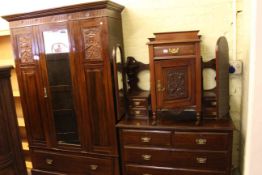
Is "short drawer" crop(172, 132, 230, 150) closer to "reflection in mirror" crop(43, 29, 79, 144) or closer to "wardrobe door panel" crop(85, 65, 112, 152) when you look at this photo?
"wardrobe door panel" crop(85, 65, 112, 152)

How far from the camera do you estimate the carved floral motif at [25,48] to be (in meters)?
2.51

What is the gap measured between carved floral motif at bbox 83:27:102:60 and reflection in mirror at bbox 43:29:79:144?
0.23 m

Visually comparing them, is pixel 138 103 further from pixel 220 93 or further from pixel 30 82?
pixel 30 82

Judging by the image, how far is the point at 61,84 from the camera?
251 cm

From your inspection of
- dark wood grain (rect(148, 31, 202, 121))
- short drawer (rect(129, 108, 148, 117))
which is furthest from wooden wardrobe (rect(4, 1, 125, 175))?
dark wood grain (rect(148, 31, 202, 121))

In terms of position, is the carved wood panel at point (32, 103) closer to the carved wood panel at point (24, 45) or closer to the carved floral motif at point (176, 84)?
the carved wood panel at point (24, 45)

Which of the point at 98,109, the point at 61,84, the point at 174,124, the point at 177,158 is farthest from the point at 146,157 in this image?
the point at 61,84

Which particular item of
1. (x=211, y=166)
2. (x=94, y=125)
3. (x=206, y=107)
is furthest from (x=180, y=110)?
(x=94, y=125)

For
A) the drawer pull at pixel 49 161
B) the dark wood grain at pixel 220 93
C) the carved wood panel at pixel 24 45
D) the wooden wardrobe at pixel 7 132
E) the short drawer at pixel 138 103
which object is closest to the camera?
the wooden wardrobe at pixel 7 132

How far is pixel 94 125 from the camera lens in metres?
2.45

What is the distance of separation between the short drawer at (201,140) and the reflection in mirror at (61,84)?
113cm

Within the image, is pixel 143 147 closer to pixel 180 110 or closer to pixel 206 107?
pixel 180 110

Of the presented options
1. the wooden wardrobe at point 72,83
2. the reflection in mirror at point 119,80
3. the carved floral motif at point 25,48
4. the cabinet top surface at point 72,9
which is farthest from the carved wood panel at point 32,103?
the reflection in mirror at point 119,80

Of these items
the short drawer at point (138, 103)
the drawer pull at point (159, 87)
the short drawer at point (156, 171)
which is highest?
the drawer pull at point (159, 87)
